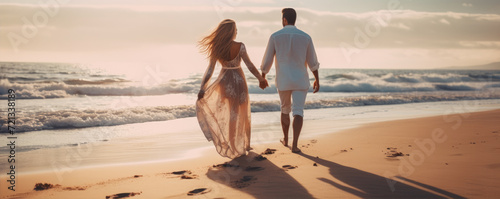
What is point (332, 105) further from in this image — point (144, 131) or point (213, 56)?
point (213, 56)

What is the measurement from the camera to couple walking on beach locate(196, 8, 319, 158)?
5336 millimetres

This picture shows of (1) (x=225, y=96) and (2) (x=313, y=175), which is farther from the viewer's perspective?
(1) (x=225, y=96)

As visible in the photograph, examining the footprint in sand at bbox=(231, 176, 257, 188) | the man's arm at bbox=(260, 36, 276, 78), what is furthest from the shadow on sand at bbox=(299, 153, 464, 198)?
the man's arm at bbox=(260, 36, 276, 78)

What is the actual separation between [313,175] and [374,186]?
0.73 meters

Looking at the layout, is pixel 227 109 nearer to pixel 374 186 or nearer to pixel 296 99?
pixel 296 99

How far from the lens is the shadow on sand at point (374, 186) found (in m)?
3.67

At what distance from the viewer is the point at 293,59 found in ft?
19.0

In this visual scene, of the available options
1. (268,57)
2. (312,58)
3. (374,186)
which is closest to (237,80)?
(268,57)

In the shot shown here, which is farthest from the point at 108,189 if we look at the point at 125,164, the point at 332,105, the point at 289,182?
the point at 332,105

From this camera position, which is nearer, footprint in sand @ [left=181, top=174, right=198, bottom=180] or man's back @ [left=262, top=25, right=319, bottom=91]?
footprint in sand @ [left=181, top=174, right=198, bottom=180]

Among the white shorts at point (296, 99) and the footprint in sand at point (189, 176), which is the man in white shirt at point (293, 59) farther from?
the footprint in sand at point (189, 176)

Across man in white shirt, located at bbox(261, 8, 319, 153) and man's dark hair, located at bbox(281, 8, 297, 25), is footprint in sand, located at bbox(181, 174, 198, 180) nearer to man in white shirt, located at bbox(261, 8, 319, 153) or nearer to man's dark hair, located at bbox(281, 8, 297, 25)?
man in white shirt, located at bbox(261, 8, 319, 153)

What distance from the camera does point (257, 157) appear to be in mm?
5445

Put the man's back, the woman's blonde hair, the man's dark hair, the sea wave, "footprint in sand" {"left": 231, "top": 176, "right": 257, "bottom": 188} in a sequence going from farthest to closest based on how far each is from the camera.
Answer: the sea wave → the man's dark hair → the man's back → the woman's blonde hair → "footprint in sand" {"left": 231, "top": 176, "right": 257, "bottom": 188}
